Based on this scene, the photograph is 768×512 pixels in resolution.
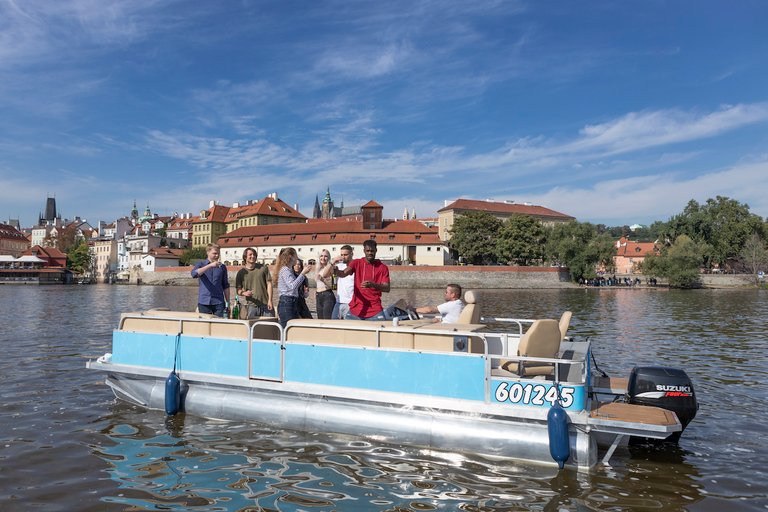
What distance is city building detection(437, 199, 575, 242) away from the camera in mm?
Result: 105438

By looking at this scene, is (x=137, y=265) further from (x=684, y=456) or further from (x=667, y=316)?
(x=684, y=456)

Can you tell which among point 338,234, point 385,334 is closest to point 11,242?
point 338,234

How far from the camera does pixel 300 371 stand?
21.3ft

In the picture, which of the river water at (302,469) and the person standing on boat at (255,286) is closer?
the river water at (302,469)

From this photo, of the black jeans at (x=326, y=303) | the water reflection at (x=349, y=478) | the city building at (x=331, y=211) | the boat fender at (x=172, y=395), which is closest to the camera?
the water reflection at (x=349, y=478)

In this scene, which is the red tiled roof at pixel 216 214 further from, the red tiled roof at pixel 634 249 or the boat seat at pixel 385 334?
the boat seat at pixel 385 334

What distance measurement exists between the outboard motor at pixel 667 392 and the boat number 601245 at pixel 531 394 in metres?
1.23

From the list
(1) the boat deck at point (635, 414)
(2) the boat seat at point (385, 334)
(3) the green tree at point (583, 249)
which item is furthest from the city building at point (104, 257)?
(1) the boat deck at point (635, 414)

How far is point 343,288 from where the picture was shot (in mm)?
8430

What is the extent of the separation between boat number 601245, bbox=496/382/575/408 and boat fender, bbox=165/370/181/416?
14.6 ft

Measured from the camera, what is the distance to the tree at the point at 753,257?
73.1 metres

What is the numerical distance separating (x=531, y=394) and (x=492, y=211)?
10859 centimetres

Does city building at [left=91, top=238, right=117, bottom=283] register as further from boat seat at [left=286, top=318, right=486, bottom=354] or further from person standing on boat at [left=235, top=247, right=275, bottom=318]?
boat seat at [left=286, top=318, right=486, bottom=354]

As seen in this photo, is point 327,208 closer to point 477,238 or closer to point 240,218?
point 240,218
